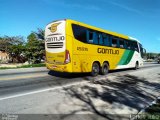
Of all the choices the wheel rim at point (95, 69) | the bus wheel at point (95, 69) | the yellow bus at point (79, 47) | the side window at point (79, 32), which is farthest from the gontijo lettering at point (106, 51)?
the side window at point (79, 32)

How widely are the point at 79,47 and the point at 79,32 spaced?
3.13ft

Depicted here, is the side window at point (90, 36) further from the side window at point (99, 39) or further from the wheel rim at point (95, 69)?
the wheel rim at point (95, 69)

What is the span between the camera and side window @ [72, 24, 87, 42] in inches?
557

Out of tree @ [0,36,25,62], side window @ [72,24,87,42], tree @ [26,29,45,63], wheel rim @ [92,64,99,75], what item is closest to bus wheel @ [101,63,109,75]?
wheel rim @ [92,64,99,75]

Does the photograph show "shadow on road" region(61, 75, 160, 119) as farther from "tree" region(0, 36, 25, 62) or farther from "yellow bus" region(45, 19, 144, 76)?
"tree" region(0, 36, 25, 62)

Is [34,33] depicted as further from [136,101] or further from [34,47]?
[136,101]

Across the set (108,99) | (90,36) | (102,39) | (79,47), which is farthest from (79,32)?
(108,99)

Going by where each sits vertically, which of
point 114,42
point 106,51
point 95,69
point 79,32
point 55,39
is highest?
point 79,32

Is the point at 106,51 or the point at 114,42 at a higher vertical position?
the point at 114,42

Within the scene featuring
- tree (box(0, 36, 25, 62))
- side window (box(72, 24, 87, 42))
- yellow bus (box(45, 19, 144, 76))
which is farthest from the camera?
tree (box(0, 36, 25, 62))

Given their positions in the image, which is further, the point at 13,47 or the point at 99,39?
the point at 13,47

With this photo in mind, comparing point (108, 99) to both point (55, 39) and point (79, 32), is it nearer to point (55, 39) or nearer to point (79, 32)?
point (79, 32)

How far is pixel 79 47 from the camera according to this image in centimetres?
1450

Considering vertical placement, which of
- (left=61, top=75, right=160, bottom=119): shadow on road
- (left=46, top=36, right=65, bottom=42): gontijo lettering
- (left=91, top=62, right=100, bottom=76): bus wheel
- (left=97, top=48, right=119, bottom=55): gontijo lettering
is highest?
(left=46, top=36, right=65, bottom=42): gontijo lettering
